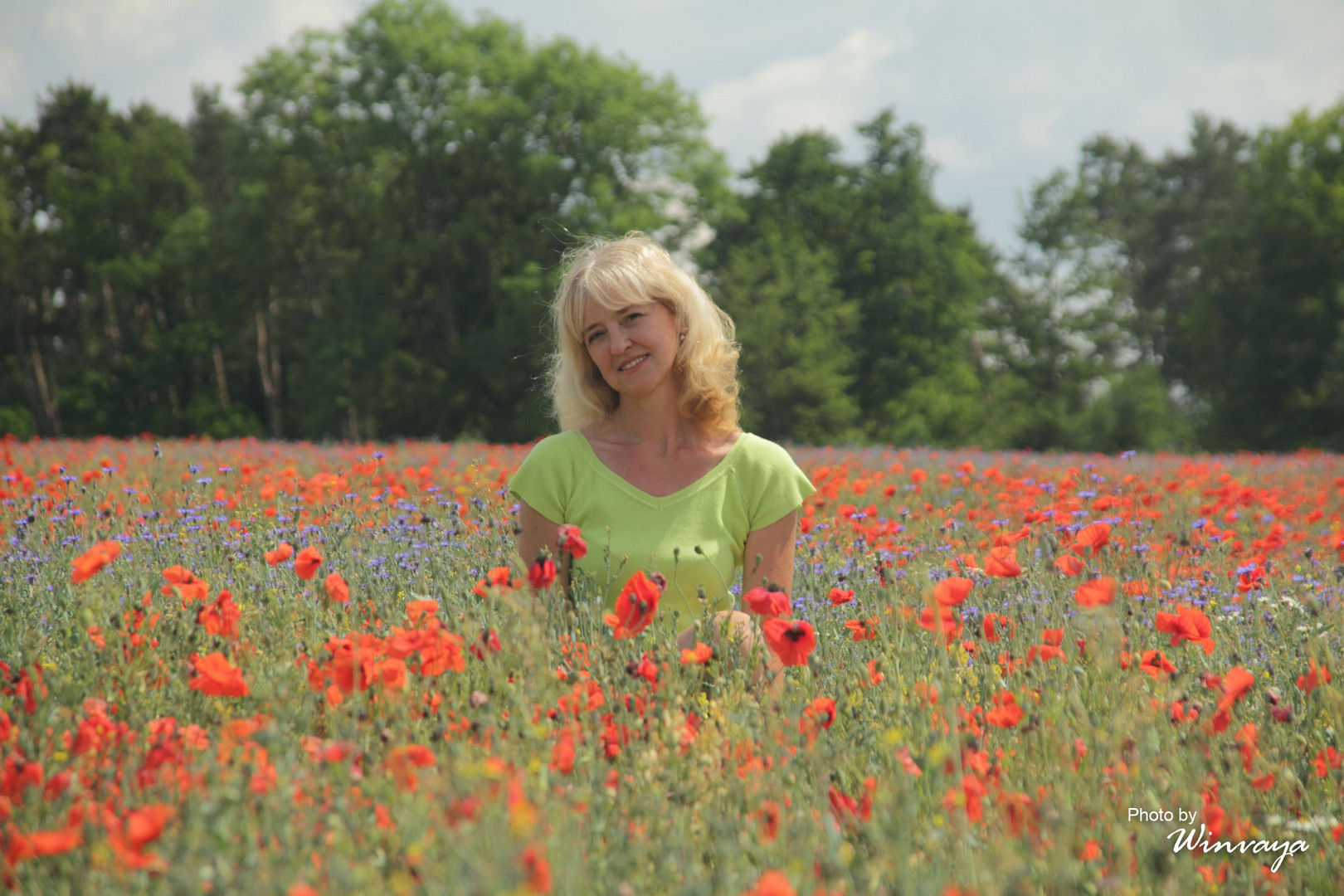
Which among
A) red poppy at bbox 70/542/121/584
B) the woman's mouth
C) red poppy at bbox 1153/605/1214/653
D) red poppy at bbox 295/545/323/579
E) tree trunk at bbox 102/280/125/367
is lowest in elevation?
red poppy at bbox 1153/605/1214/653

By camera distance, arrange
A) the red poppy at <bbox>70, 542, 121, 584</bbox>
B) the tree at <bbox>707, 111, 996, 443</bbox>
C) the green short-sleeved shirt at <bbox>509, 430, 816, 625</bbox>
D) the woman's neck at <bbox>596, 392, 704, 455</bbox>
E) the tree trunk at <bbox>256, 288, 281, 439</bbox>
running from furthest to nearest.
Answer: the tree trunk at <bbox>256, 288, 281, 439</bbox> → the tree at <bbox>707, 111, 996, 443</bbox> → the woman's neck at <bbox>596, 392, 704, 455</bbox> → the green short-sleeved shirt at <bbox>509, 430, 816, 625</bbox> → the red poppy at <bbox>70, 542, 121, 584</bbox>

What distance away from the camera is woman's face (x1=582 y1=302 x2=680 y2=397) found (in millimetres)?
3213

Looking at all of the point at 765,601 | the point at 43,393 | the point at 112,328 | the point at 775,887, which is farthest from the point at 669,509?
the point at 112,328

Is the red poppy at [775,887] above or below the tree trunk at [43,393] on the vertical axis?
below

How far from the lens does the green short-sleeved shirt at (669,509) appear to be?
3033mm

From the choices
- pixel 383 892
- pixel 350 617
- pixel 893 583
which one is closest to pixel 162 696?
pixel 350 617

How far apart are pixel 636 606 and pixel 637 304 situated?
1.37 m

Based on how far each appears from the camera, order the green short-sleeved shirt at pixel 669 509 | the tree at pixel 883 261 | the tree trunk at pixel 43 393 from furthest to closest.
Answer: the tree trunk at pixel 43 393 → the tree at pixel 883 261 → the green short-sleeved shirt at pixel 669 509

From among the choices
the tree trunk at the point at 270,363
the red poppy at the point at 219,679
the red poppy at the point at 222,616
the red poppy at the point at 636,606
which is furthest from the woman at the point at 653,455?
the tree trunk at the point at 270,363

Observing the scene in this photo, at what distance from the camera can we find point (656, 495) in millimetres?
3174

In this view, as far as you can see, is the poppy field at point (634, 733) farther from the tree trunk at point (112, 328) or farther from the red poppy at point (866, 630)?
the tree trunk at point (112, 328)

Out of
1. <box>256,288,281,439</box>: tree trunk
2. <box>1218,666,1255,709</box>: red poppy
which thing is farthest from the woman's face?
<box>256,288,281,439</box>: tree trunk

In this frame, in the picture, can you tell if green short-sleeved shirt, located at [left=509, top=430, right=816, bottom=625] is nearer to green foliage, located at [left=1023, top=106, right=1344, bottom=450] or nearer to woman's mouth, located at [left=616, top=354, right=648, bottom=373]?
woman's mouth, located at [left=616, top=354, right=648, bottom=373]

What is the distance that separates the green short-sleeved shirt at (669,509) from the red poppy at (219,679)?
49.4 inches
